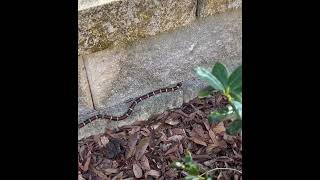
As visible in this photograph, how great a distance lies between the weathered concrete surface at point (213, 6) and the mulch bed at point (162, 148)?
60 cm

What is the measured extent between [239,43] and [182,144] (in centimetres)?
75

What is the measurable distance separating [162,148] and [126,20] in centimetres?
77

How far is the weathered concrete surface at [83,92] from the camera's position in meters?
2.77

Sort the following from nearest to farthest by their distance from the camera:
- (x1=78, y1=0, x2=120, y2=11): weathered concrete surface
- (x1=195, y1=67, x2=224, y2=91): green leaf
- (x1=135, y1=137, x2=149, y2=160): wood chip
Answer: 1. (x1=195, y1=67, x2=224, y2=91): green leaf
2. (x1=78, y1=0, x2=120, y2=11): weathered concrete surface
3. (x1=135, y1=137, x2=149, y2=160): wood chip

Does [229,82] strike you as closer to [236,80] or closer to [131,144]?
[236,80]

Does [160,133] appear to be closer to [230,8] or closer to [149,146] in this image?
[149,146]

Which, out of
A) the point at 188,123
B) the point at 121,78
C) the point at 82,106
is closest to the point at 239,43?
the point at 188,123

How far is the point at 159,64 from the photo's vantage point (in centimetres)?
296

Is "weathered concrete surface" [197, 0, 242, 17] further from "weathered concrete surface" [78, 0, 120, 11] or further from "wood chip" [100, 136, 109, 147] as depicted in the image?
"wood chip" [100, 136, 109, 147]

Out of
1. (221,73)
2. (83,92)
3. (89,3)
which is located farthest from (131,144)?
(221,73)

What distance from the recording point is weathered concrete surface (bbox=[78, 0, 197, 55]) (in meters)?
2.56

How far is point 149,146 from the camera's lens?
2924mm

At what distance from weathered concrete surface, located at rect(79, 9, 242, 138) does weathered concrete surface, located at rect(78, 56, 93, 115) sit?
0.03m

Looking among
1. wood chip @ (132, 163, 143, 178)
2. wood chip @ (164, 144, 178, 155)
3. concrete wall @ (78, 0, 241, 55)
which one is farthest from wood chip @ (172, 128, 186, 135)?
concrete wall @ (78, 0, 241, 55)
